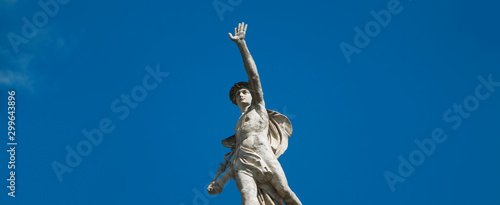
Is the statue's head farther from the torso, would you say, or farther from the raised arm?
the raised arm

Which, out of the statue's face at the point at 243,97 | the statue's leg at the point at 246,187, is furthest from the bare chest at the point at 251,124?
the statue's leg at the point at 246,187

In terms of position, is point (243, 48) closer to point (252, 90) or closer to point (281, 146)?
point (252, 90)

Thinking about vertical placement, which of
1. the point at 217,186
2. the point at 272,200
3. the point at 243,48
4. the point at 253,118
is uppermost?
the point at 243,48

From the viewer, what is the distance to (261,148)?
565 inches

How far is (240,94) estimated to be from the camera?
→ 15.8 metres

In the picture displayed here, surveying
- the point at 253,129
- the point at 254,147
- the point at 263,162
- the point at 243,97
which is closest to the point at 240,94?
the point at 243,97

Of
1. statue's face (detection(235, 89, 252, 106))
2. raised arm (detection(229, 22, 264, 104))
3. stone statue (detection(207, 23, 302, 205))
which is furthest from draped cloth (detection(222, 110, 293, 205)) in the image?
raised arm (detection(229, 22, 264, 104))

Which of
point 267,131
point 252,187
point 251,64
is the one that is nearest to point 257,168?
point 252,187

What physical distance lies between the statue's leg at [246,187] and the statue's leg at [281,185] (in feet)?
1.58

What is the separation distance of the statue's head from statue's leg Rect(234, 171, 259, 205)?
220 centimetres

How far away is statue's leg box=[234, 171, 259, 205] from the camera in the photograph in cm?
1367

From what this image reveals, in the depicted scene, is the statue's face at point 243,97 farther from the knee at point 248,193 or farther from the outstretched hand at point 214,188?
the knee at point 248,193

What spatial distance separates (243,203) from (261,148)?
1.36 metres

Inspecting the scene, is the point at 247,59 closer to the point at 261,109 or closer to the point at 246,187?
the point at 261,109
